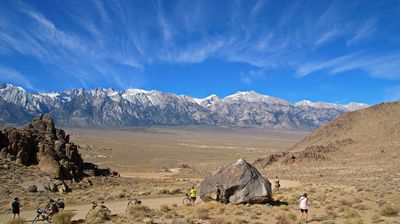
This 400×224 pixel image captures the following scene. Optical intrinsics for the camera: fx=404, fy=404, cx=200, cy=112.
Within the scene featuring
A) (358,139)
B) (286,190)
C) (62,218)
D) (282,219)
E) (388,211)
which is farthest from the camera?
(358,139)

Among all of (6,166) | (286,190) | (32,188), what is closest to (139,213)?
(32,188)

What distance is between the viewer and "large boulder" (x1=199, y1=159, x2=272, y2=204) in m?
23.8

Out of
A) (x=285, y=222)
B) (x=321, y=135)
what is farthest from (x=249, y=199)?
(x=321, y=135)

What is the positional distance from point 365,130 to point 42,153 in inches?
2597

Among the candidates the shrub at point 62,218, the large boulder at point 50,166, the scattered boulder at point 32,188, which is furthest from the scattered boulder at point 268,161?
the shrub at point 62,218


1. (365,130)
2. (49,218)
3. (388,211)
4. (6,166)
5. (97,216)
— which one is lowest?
(49,218)

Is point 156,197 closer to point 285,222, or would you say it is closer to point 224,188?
point 224,188

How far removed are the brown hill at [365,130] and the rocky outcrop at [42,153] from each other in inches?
2041

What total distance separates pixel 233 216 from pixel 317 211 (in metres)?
5.22

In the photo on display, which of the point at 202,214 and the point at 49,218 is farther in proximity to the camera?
the point at 202,214

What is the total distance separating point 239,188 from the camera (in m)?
24.0

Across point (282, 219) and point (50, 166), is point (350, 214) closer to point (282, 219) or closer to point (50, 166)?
point (282, 219)

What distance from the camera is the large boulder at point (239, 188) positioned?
23.8 meters

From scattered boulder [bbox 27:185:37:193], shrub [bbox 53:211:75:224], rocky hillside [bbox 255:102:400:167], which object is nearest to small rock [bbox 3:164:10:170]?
scattered boulder [bbox 27:185:37:193]
